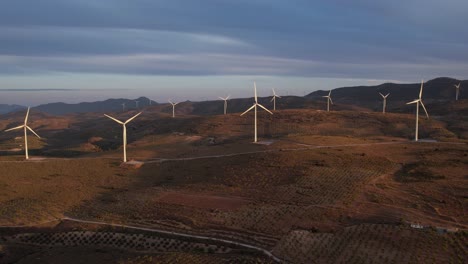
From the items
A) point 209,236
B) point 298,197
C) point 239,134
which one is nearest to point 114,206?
point 209,236

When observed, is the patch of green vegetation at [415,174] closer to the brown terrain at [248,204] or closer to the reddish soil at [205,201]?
Answer: the brown terrain at [248,204]

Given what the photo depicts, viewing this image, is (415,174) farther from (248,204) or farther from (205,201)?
(205,201)

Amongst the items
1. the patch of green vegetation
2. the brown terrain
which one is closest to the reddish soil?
the brown terrain

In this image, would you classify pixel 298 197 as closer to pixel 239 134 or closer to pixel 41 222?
pixel 41 222

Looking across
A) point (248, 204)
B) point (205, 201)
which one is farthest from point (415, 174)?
point (205, 201)

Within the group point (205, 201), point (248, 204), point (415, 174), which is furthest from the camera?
point (415, 174)

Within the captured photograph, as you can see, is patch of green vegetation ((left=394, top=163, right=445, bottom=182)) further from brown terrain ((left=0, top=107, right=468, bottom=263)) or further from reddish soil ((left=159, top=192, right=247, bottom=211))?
reddish soil ((left=159, top=192, right=247, bottom=211))

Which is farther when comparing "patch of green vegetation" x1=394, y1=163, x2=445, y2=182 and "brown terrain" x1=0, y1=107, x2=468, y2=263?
"patch of green vegetation" x1=394, y1=163, x2=445, y2=182

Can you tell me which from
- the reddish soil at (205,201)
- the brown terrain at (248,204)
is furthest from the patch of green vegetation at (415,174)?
the reddish soil at (205,201)
